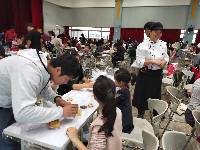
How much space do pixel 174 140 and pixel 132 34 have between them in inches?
510

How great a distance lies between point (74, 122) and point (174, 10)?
42.3 ft

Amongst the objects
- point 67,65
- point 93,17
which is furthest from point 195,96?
point 93,17

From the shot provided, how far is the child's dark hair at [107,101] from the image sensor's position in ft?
4.62

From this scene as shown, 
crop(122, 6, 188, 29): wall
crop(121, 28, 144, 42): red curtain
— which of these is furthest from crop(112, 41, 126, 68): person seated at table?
crop(121, 28, 144, 42): red curtain

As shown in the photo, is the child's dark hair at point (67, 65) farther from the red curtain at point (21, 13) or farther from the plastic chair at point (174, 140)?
the red curtain at point (21, 13)

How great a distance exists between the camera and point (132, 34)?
1421cm

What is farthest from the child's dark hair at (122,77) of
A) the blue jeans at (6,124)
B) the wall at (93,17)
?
the wall at (93,17)

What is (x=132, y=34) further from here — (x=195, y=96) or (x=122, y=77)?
(x=122, y=77)

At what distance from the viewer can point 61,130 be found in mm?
1557

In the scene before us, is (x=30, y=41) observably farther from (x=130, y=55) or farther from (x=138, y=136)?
(x=130, y=55)

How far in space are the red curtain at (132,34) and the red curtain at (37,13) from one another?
5696 mm

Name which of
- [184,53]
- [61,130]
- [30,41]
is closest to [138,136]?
[61,130]

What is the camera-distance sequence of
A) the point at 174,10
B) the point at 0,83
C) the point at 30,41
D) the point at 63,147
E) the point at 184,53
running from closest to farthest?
the point at 63,147 → the point at 0,83 → the point at 30,41 → the point at 184,53 → the point at 174,10

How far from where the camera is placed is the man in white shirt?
135 cm
